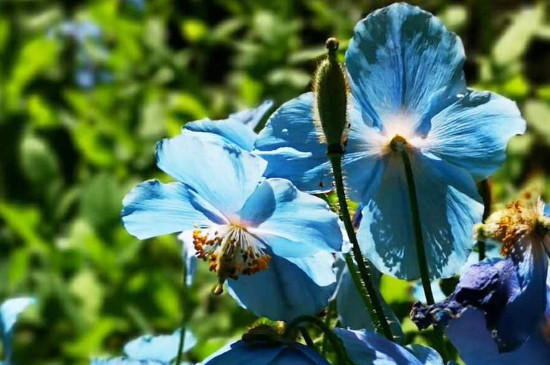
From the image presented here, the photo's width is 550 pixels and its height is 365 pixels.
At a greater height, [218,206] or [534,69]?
[534,69]

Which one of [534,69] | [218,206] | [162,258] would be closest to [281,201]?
[218,206]

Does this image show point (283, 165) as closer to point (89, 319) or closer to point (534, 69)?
point (89, 319)

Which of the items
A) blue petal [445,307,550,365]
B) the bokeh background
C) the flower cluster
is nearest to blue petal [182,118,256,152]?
the flower cluster

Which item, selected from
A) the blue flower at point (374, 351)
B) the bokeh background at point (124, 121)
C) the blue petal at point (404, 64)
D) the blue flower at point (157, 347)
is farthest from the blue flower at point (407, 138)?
the bokeh background at point (124, 121)

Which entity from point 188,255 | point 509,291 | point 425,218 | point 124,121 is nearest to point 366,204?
point 425,218

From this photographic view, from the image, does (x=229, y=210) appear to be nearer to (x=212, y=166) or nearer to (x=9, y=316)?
(x=212, y=166)

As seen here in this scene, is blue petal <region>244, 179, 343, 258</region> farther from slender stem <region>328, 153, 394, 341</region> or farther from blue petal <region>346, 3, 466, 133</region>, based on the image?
blue petal <region>346, 3, 466, 133</region>
